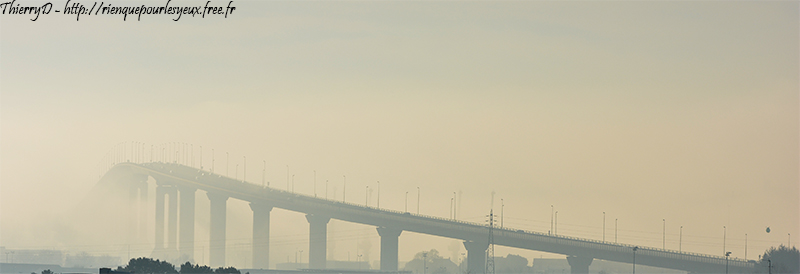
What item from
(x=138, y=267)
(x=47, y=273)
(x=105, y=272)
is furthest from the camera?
(x=47, y=273)

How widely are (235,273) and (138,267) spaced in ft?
43.3

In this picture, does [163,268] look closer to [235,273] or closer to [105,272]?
[235,273]

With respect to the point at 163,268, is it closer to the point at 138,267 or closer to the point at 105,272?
the point at 138,267

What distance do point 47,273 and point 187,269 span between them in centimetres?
4072

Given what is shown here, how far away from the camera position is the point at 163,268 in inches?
5630

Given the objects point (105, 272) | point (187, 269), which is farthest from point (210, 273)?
point (105, 272)

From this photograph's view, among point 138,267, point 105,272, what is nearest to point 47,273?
point 138,267

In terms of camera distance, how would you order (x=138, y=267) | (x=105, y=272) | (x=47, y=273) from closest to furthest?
(x=105, y=272), (x=138, y=267), (x=47, y=273)

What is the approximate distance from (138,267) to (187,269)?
6594 millimetres

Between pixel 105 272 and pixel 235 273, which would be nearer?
pixel 105 272

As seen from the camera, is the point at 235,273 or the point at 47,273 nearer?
the point at 235,273

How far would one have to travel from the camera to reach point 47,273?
171 meters

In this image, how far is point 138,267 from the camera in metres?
142

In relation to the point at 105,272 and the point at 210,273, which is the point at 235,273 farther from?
the point at 105,272
